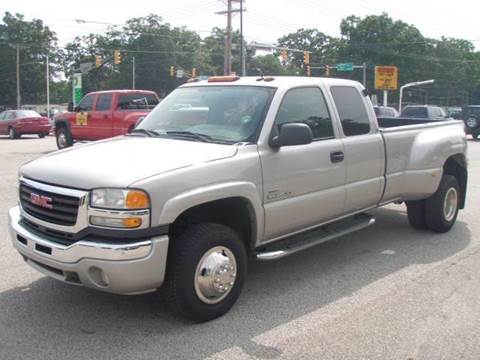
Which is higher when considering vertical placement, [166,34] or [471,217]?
[166,34]

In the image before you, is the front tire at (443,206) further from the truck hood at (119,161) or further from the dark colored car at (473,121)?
the dark colored car at (473,121)

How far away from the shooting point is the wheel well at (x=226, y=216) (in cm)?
415

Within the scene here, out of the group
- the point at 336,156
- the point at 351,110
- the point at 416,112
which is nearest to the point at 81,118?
the point at 351,110

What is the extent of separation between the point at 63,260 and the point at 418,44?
298 ft

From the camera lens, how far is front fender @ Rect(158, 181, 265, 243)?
3.78m

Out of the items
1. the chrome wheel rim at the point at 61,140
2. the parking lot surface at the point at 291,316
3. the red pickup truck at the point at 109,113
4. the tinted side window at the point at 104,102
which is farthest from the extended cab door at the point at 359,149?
the chrome wheel rim at the point at 61,140

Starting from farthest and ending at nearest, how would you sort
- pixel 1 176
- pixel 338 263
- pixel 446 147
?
pixel 1 176, pixel 446 147, pixel 338 263

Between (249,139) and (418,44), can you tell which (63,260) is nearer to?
(249,139)

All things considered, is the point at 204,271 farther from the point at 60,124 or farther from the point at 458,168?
the point at 60,124

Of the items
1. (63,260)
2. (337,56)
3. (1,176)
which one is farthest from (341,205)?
(337,56)

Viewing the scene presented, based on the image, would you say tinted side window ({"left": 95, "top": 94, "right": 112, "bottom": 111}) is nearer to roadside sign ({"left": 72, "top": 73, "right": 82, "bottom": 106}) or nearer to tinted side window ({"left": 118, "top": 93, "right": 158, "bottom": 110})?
tinted side window ({"left": 118, "top": 93, "right": 158, "bottom": 110})

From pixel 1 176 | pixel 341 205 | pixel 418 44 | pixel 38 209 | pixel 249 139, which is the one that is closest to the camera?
pixel 38 209

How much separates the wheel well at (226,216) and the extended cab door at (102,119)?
12381mm

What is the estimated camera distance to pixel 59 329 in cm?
402
